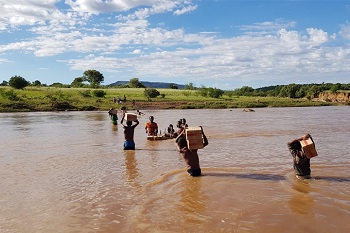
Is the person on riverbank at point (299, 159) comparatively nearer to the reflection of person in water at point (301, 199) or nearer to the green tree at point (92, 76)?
the reflection of person in water at point (301, 199)

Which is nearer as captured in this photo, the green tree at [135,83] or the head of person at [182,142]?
the head of person at [182,142]

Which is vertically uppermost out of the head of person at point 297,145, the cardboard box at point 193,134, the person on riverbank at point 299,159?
the cardboard box at point 193,134

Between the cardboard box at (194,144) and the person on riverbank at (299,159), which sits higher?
the cardboard box at (194,144)

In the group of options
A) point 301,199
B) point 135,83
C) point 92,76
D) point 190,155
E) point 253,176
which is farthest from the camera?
point 92,76

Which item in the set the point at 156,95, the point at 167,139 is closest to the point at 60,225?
the point at 167,139

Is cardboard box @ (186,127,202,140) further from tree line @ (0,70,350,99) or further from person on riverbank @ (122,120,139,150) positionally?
tree line @ (0,70,350,99)

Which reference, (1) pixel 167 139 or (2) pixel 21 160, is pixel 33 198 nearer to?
(2) pixel 21 160

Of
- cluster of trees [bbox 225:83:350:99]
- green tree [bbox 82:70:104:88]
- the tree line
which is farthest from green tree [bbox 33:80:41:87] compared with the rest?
cluster of trees [bbox 225:83:350:99]

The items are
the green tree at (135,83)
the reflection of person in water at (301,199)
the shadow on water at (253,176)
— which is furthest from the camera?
the green tree at (135,83)

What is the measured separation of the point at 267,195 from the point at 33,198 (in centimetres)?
574

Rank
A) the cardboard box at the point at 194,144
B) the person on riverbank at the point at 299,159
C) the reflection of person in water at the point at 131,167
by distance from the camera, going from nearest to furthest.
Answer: the person on riverbank at the point at 299,159 < the cardboard box at the point at 194,144 < the reflection of person in water at the point at 131,167

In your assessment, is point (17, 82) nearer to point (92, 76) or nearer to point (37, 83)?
point (37, 83)

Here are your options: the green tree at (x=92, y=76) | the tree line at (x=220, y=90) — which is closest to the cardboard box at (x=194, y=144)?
the tree line at (x=220, y=90)

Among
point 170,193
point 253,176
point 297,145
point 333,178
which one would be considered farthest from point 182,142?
point 333,178
